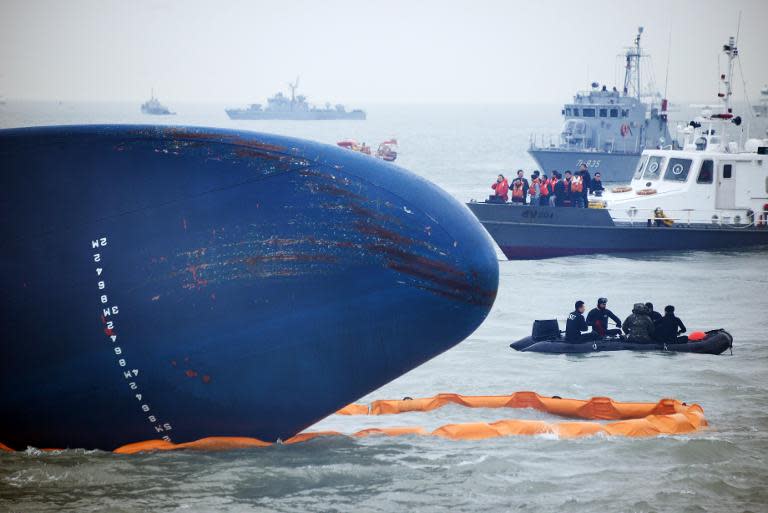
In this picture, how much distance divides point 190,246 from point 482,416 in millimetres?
5674

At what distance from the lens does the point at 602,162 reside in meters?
54.4

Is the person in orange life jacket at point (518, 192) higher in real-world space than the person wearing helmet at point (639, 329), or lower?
higher

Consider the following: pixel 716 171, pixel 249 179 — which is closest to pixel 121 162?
pixel 249 179

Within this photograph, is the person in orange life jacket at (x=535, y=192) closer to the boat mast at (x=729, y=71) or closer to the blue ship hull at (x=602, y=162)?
the boat mast at (x=729, y=71)

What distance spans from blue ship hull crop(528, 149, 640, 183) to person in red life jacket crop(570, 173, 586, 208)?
968 inches

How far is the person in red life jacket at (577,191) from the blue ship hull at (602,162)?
2458 cm

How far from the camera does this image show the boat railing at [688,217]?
30.0m

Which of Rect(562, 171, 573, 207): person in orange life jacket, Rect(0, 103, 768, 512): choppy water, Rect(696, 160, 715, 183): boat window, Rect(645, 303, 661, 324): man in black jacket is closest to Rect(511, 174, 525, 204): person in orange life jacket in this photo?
Rect(562, 171, 573, 207): person in orange life jacket

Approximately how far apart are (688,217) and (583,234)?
3001mm

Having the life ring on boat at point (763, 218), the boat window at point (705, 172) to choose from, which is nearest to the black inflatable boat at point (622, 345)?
the boat window at point (705, 172)

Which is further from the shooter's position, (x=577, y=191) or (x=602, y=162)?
(x=602, y=162)

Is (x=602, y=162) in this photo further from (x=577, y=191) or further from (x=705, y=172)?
(x=577, y=191)

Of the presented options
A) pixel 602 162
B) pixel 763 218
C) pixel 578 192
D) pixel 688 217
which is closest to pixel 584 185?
pixel 578 192

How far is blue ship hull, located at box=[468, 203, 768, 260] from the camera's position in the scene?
2962 centimetres
